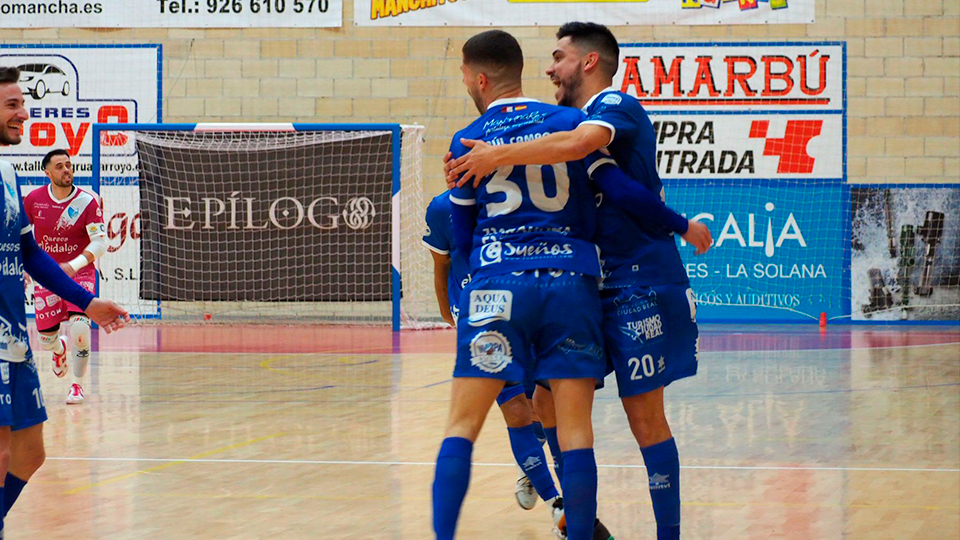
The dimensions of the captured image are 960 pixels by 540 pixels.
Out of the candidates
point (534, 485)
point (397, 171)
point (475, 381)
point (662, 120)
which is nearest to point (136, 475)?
point (534, 485)

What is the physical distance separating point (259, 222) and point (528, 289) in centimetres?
1227

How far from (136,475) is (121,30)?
39.1 ft

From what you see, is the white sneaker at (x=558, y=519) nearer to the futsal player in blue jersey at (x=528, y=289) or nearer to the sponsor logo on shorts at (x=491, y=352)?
the futsal player in blue jersey at (x=528, y=289)

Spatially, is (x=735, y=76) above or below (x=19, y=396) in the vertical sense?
above

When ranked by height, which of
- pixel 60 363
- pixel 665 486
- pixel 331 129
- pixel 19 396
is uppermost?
pixel 331 129

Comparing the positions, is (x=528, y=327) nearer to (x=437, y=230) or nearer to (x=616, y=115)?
(x=616, y=115)

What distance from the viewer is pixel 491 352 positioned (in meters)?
3.22

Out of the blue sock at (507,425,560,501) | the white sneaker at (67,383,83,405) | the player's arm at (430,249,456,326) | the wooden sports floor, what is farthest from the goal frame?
the blue sock at (507,425,560,501)

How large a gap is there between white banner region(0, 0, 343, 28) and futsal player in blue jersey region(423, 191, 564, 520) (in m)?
11.5

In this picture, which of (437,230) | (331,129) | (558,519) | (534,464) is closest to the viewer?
(558,519)

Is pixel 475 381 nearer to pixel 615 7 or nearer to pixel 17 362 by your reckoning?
pixel 17 362

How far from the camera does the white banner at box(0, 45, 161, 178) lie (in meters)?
15.7

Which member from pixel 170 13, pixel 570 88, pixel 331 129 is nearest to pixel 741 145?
pixel 331 129

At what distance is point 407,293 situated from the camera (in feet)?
49.1
